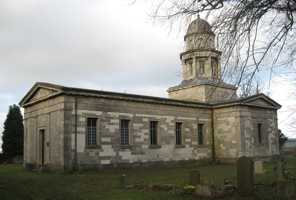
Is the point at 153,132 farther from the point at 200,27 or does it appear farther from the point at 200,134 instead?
the point at 200,27

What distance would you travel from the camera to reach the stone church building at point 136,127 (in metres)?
24.6

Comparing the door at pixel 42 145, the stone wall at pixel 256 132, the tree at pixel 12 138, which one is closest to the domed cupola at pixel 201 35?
the door at pixel 42 145

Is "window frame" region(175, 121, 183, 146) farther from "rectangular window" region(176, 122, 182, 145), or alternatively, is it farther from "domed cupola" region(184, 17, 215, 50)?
"domed cupola" region(184, 17, 215, 50)

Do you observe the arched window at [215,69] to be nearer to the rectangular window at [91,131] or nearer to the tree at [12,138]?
the rectangular window at [91,131]

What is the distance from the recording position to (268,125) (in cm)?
3706

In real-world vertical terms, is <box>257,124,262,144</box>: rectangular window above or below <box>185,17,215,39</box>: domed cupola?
below

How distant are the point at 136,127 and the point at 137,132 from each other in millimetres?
391

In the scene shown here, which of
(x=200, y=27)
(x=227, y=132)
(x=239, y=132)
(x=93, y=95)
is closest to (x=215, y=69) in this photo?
(x=200, y=27)

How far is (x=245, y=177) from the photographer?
11.9 meters

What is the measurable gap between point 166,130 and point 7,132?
2411 cm

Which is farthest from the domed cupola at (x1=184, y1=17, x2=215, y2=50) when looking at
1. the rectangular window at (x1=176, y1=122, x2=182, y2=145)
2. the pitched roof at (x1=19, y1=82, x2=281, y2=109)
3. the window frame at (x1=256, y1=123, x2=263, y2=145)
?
the window frame at (x1=256, y1=123, x2=263, y2=145)

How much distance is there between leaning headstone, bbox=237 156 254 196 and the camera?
11734mm

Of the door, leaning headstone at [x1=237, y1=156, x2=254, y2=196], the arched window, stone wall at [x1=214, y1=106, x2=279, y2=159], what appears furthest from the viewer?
stone wall at [x1=214, y1=106, x2=279, y2=159]

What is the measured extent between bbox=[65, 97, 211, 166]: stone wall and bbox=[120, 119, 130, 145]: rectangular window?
0.31m
